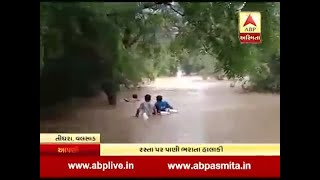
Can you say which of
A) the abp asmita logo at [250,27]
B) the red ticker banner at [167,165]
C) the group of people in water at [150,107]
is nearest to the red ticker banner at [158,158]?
the red ticker banner at [167,165]

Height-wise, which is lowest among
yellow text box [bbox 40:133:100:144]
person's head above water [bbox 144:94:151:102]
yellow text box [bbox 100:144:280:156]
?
yellow text box [bbox 100:144:280:156]

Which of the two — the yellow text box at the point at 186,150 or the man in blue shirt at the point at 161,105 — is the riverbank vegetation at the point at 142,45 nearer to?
the man in blue shirt at the point at 161,105

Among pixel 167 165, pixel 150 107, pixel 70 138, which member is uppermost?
pixel 150 107

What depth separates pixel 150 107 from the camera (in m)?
2.53

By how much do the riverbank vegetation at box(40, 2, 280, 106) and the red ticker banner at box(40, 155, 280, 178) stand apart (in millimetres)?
340

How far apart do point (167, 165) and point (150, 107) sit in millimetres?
322

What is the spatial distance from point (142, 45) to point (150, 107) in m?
0.34

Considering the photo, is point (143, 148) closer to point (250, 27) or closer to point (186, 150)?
point (186, 150)

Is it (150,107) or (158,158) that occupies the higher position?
(150,107)

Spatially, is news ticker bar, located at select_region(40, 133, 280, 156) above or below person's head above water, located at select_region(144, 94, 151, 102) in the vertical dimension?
below

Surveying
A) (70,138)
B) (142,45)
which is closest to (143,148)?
(70,138)

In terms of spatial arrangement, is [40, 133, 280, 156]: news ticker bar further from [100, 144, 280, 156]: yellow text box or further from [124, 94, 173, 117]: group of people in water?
[124, 94, 173, 117]: group of people in water

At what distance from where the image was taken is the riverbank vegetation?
2512 millimetres

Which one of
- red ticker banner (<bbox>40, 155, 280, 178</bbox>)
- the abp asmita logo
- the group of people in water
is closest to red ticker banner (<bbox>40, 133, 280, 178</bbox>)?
red ticker banner (<bbox>40, 155, 280, 178</bbox>)
